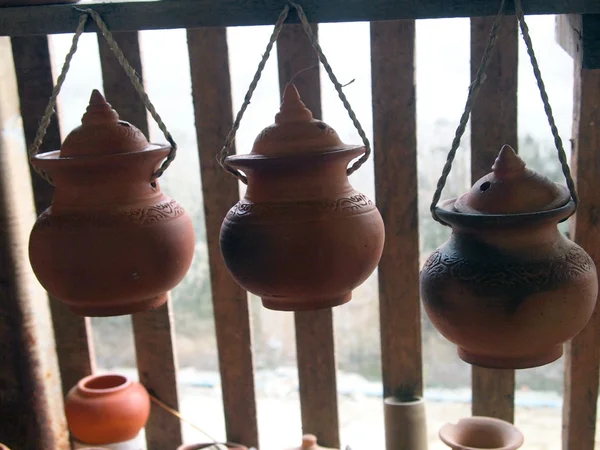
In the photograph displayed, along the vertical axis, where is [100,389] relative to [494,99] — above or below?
below

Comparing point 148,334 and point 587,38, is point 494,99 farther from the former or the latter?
point 148,334

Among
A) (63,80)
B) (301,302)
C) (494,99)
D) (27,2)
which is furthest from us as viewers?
(494,99)

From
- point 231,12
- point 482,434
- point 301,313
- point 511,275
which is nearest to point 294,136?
point 231,12

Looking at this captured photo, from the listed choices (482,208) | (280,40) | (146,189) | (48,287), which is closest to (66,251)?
(48,287)

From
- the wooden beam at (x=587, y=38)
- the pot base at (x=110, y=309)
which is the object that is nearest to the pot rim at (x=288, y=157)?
the pot base at (x=110, y=309)

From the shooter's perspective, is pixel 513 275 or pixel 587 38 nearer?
pixel 513 275

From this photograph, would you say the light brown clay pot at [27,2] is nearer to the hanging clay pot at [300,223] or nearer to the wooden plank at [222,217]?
the wooden plank at [222,217]

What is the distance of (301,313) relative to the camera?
8.68 feet

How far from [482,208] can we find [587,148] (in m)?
1.02

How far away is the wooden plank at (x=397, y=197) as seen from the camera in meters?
2.38

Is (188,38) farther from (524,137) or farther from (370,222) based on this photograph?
(524,137)

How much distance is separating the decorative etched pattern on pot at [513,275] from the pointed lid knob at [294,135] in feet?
1.43

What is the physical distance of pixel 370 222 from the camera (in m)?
1.66

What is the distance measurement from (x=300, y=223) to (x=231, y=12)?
61 cm
